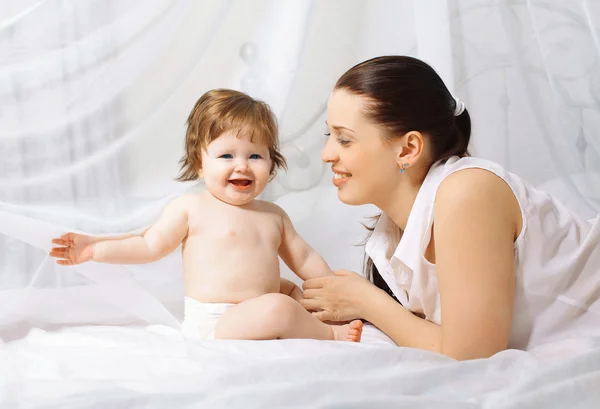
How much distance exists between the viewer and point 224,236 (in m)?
1.60

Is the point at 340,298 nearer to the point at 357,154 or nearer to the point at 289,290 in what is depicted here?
the point at 289,290

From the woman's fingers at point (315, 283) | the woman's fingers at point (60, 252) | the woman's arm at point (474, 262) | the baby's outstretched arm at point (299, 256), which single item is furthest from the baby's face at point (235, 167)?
the woman's arm at point (474, 262)

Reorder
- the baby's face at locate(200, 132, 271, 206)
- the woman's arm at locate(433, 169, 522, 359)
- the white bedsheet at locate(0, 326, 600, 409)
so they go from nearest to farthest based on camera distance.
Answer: the white bedsheet at locate(0, 326, 600, 409), the woman's arm at locate(433, 169, 522, 359), the baby's face at locate(200, 132, 271, 206)

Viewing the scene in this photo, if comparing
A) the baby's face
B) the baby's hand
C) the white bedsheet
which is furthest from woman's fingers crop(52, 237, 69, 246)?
the baby's face

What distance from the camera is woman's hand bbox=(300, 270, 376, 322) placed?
158 cm

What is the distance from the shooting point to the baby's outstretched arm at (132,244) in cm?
152

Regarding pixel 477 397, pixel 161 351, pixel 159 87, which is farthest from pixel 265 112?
pixel 477 397

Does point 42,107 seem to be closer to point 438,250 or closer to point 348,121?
point 348,121

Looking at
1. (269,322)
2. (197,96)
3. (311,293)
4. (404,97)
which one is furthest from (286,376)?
(197,96)

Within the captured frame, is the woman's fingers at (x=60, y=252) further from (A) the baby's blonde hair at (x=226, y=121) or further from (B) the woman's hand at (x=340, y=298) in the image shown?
(B) the woman's hand at (x=340, y=298)

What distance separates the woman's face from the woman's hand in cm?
18

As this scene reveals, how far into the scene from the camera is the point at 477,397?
111 centimetres

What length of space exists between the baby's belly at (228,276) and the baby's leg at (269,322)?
0.08 m

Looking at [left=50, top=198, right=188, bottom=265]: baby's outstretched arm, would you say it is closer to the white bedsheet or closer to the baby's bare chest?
the baby's bare chest
